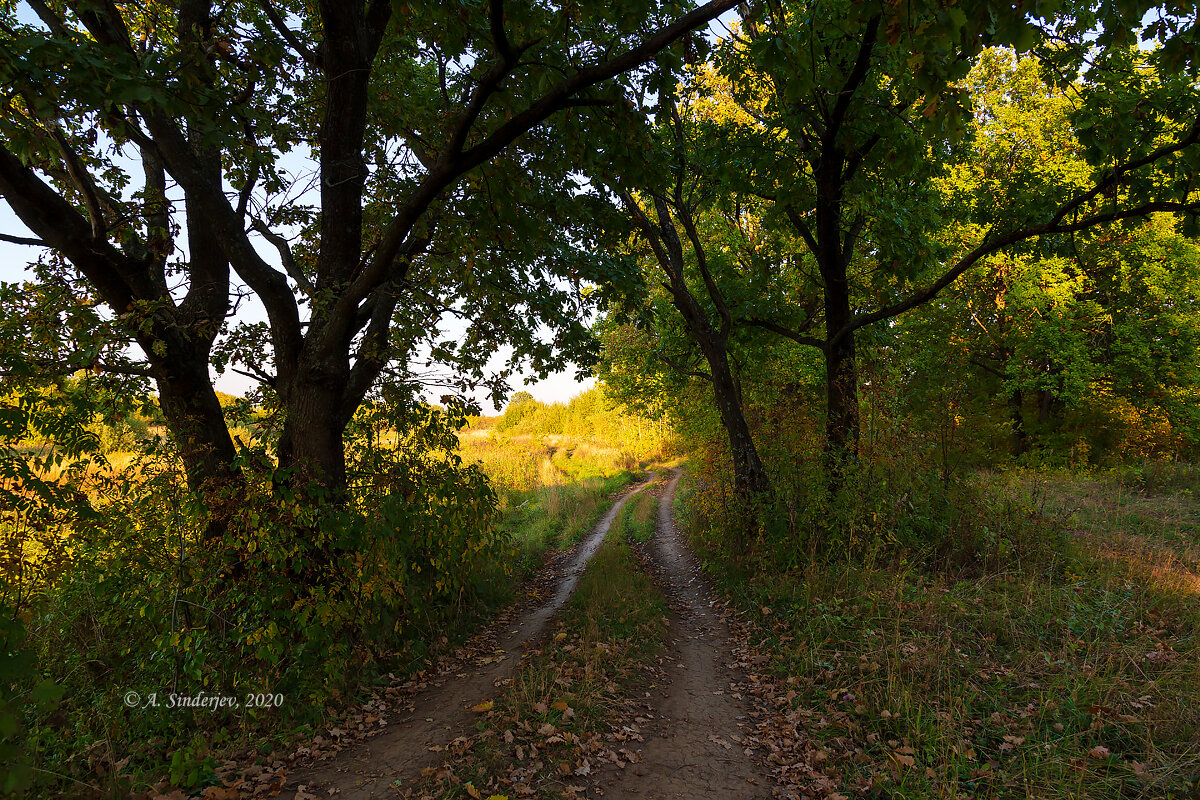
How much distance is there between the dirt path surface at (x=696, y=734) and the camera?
4.14m

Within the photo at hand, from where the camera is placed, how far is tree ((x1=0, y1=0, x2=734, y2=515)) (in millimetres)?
4551

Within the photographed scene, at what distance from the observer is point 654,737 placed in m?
4.85

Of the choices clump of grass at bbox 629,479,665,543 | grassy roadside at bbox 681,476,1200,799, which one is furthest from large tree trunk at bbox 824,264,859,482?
clump of grass at bbox 629,479,665,543

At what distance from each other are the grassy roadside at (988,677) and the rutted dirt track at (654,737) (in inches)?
16.1

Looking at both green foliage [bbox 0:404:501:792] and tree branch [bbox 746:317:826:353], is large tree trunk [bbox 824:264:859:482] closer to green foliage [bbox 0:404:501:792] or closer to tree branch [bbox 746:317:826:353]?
tree branch [bbox 746:317:826:353]

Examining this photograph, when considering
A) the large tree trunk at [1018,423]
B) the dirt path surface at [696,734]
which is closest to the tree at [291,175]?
the dirt path surface at [696,734]

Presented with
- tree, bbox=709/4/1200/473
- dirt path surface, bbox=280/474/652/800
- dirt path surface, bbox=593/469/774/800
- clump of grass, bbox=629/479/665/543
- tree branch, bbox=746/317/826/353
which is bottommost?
dirt path surface, bbox=593/469/774/800

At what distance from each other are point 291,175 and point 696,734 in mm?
8024

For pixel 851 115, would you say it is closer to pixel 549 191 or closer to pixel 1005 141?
pixel 549 191

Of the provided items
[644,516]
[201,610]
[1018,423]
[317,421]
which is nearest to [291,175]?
[317,421]

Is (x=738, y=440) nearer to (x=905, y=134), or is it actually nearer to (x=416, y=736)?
(x=905, y=134)

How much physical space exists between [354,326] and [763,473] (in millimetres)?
7444

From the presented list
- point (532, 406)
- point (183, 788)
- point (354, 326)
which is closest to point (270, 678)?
point (183, 788)

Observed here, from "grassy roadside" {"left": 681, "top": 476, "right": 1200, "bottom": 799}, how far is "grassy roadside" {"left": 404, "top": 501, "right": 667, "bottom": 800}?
1402 millimetres
